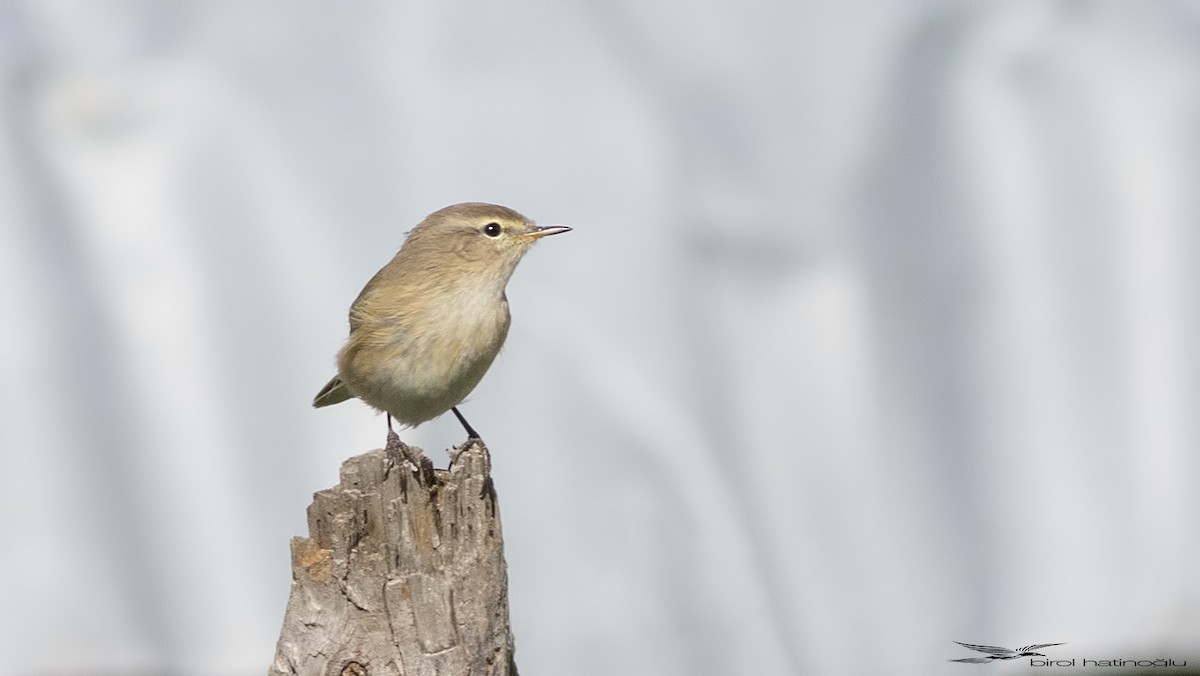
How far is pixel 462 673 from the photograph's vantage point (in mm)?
3201

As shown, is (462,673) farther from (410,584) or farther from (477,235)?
(477,235)

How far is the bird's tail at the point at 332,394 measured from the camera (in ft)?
15.6

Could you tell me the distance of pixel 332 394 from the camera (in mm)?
4844

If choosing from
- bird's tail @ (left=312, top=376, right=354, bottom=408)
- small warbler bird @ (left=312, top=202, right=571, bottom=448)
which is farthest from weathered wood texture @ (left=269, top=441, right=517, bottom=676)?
bird's tail @ (left=312, top=376, right=354, bottom=408)

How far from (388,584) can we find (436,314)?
3.84 ft

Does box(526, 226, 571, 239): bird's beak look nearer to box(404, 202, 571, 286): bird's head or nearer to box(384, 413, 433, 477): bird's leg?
box(404, 202, 571, 286): bird's head

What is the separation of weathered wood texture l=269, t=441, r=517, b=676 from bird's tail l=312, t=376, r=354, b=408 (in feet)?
4.99

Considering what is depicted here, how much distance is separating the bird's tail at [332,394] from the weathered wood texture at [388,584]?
4.99 ft

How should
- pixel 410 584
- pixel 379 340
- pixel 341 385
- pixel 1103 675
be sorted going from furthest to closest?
pixel 1103 675, pixel 341 385, pixel 379 340, pixel 410 584

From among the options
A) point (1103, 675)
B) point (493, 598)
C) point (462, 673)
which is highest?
point (493, 598)

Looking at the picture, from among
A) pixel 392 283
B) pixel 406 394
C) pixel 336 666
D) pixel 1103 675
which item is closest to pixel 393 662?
pixel 336 666

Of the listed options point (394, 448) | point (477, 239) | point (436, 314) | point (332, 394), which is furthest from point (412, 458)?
point (332, 394)

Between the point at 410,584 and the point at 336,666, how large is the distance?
321mm

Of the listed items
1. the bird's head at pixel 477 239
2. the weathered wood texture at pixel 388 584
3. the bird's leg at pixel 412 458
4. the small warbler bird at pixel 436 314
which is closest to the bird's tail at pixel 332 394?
the small warbler bird at pixel 436 314
